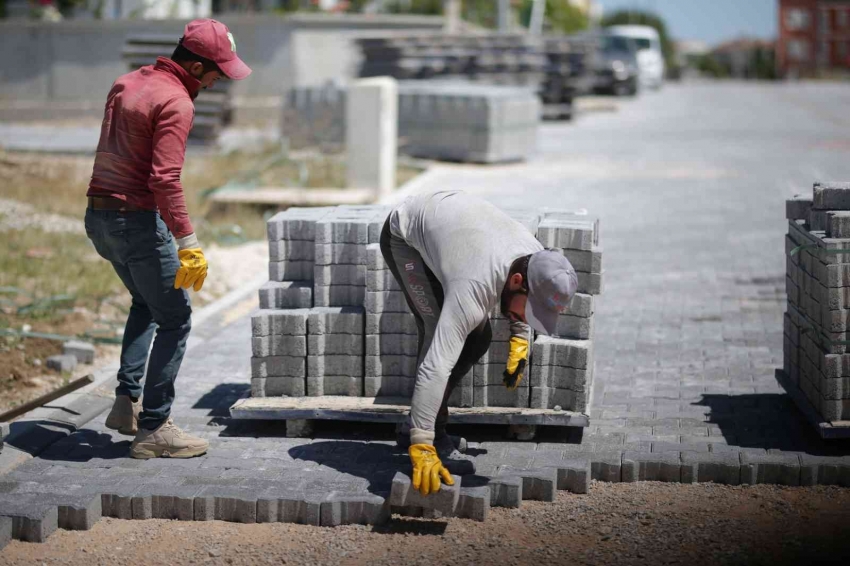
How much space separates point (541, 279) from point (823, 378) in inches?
75.8

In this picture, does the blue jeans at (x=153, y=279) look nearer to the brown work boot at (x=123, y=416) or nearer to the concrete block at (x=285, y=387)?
the brown work boot at (x=123, y=416)

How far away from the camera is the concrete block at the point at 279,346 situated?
6.10 metres

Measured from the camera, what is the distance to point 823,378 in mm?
5645

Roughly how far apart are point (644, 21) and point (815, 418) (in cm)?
→ 12715

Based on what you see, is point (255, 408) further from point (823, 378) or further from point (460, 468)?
point (823, 378)

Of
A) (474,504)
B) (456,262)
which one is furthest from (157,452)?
(456,262)

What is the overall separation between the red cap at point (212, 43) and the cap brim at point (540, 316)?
1.83 metres

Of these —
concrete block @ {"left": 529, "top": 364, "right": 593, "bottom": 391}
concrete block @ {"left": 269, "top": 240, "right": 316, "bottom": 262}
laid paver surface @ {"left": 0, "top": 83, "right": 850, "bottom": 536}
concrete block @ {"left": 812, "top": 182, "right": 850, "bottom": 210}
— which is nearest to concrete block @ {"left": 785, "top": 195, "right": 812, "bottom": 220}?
concrete block @ {"left": 812, "top": 182, "right": 850, "bottom": 210}

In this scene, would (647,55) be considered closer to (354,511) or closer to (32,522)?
(354,511)

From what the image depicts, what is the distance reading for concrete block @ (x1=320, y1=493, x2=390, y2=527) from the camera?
491 centimetres

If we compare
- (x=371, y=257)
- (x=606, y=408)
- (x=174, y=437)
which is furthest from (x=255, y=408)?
(x=606, y=408)

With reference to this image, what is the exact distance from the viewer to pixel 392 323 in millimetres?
6020

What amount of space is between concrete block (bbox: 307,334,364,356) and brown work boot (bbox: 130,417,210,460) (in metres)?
0.85

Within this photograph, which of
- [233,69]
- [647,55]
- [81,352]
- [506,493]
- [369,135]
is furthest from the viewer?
[647,55]
